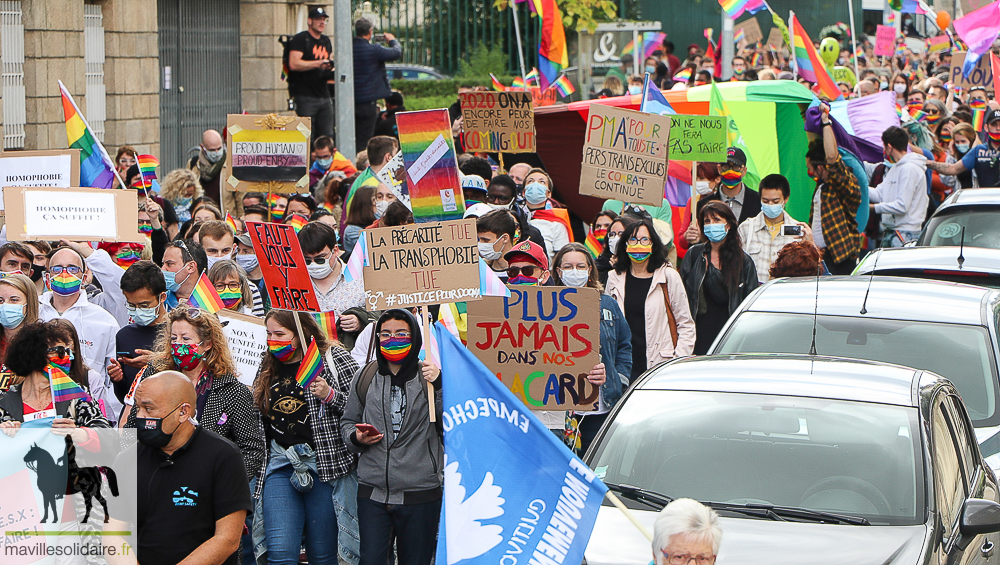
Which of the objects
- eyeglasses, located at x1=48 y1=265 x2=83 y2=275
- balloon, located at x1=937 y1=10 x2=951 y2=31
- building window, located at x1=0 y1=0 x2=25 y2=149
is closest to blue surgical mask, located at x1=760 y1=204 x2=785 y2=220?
eyeglasses, located at x1=48 y1=265 x2=83 y2=275

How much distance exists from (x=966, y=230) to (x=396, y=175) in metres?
4.79

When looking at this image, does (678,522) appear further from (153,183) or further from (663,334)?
(153,183)

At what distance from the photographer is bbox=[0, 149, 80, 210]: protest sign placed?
33.3 feet

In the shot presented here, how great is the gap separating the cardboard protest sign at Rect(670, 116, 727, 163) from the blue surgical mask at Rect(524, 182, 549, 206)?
3.93 ft

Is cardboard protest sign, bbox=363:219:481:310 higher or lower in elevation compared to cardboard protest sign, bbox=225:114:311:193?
lower

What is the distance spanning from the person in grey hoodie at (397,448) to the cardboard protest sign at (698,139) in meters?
5.27

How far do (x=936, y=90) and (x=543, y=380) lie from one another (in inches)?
585

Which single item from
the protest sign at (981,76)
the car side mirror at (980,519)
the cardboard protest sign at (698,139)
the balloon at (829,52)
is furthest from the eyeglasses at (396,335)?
the balloon at (829,52)

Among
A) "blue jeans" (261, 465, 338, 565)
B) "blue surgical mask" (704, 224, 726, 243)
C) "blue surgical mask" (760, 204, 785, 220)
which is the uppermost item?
"blue surgical mask" (760, 204, 785, 220)

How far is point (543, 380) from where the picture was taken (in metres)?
7.50

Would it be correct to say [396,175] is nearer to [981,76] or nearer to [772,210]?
[772,210]

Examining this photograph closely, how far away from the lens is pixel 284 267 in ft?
23.4

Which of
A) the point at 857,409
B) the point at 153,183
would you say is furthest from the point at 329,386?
the point at 153,183

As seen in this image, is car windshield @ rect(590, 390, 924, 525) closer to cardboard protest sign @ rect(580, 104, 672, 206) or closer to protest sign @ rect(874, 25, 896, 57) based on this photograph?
cardboard protest sign @ rect(580, 104, 672, 206)
